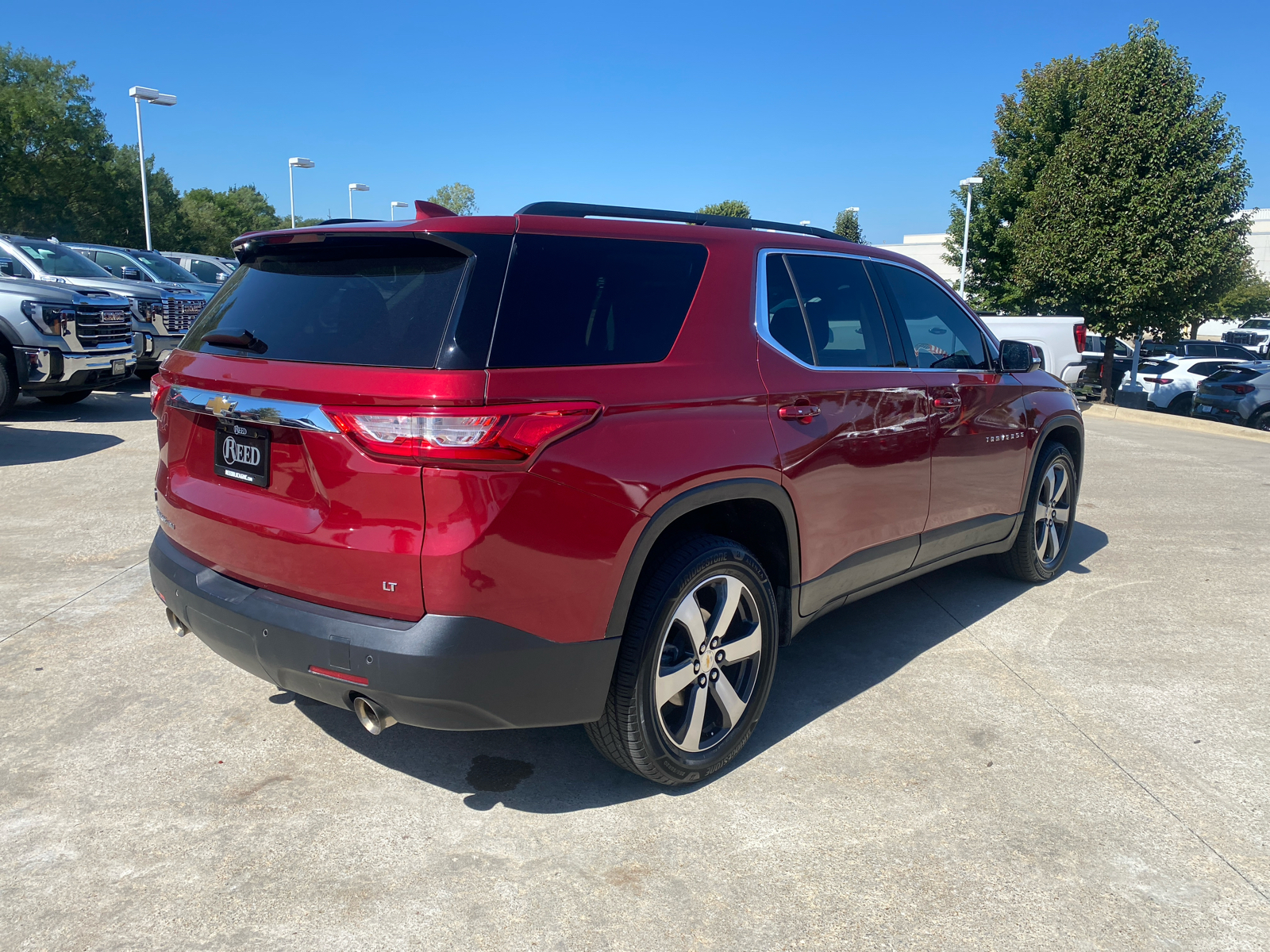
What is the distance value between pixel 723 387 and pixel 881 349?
3.94 ft

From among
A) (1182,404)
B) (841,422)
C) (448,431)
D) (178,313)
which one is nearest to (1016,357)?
(841,422)

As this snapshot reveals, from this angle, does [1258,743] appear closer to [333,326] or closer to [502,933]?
[502,933]

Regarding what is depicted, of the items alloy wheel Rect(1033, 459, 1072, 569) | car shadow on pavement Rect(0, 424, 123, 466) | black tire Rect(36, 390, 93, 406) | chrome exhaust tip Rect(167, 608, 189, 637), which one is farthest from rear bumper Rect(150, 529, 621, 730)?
black tire Rect(36, 390, 93, 406)

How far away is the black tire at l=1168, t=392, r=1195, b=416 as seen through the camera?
20.3 metres

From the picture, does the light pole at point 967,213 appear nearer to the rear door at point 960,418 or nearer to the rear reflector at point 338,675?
the rear door at point 960,418

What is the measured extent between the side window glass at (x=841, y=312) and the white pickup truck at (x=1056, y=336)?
11720 mm

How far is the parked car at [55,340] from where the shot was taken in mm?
9711

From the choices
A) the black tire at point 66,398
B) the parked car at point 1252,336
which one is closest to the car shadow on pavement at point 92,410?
the black tire at point 66,398

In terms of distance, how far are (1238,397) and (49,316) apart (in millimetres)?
17357

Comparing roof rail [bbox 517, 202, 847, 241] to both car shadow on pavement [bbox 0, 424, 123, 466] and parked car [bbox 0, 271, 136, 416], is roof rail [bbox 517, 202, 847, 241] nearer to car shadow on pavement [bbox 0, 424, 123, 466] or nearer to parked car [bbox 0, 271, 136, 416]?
car shadow on pavement [bbox 0, 424, 123, 466]

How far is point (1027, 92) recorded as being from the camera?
2666 cm

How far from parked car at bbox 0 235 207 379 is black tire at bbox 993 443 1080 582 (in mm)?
10004

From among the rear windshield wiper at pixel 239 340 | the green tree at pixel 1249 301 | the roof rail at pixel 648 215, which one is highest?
the green tree at pixel 1249 301

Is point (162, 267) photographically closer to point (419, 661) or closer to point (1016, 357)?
point (1016, 357)
